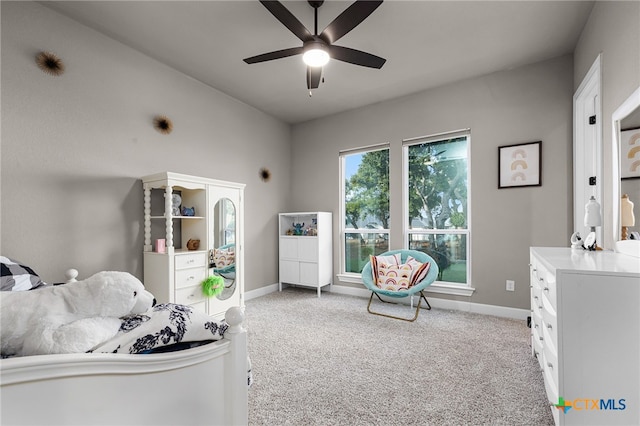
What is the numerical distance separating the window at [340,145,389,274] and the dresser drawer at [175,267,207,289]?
2.06 m

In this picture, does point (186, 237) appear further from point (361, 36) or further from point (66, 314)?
point (361, 36)

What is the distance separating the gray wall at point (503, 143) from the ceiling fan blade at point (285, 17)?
2.12 meters

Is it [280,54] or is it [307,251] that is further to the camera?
[307,251]

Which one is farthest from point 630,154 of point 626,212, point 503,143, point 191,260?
point 191,260

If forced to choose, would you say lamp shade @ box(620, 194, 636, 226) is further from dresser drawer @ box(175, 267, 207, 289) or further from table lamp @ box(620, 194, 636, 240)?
dresser drawer @ box(175, 267, 207, 289)

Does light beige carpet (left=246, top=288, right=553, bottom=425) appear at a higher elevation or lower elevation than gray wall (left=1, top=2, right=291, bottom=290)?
lower

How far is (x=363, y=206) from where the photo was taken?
4.22 m

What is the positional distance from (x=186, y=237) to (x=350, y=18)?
260cm

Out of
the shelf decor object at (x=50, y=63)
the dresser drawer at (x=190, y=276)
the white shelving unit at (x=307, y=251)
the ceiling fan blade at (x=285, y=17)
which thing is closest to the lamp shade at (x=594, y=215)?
the ceiling fan blade at (x=285, y=17)

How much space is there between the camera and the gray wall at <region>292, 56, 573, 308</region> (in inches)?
114

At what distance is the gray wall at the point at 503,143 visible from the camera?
289 cm

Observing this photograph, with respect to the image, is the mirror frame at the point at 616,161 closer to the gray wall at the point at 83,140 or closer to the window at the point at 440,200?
the window at the point at 440,200

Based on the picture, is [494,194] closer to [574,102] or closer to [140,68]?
[574,102]

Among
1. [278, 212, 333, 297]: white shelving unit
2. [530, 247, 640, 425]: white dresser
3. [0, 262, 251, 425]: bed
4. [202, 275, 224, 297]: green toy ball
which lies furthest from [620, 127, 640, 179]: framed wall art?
[202, 275, 224, 297]: green toy ball
